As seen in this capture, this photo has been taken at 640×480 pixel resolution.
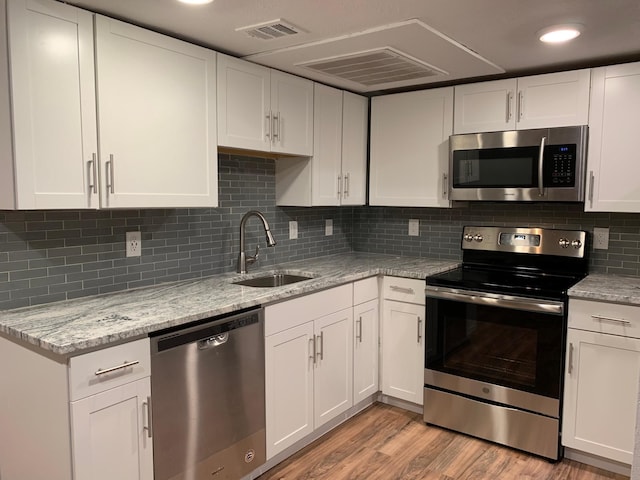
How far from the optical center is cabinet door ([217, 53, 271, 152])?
2.47 m

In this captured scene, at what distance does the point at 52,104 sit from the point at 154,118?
42 cm

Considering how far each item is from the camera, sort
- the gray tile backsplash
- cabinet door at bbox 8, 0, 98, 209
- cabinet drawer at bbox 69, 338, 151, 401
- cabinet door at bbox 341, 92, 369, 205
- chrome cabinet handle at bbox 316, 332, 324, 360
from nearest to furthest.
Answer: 1. cabinet drawer at bbox 69, 338, 151, 401
2. cabinet door at bbox 8, 0, 98, 209
3. the gray tile backsplash
4. chrome cabinet handle at bbox 316, 332, 324, 360
5. cabinet door at bbox 341, 92, 369, 205

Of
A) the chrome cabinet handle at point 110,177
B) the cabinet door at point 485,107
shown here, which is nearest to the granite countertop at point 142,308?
the chrome cabinet handle at point 110,177

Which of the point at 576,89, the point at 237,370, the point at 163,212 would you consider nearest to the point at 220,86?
the point at 163,212

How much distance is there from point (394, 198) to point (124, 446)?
7.60ft

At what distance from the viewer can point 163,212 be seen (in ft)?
8.48

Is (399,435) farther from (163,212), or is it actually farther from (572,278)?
(163,212)

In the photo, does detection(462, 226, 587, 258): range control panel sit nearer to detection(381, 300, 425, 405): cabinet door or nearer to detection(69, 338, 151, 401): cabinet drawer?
detection(381, 300, 425, 405): cabinet door

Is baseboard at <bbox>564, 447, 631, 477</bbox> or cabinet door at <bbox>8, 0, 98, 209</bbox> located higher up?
cabinet door at <bbox>8, 0, 98, 209</bbox>

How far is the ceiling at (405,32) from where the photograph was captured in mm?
1939

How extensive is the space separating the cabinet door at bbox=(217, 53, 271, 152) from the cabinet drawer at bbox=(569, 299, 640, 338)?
1808 millimetres

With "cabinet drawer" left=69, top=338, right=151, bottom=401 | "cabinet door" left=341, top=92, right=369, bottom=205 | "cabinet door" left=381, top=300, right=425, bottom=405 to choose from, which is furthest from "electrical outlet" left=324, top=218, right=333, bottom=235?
"cabinet drawer" left=69, top=338, right=151, bottom=401

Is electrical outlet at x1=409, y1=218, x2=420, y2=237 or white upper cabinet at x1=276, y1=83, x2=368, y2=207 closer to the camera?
white upper cabinet at x1=276, y1=83, x2=368, y2=207

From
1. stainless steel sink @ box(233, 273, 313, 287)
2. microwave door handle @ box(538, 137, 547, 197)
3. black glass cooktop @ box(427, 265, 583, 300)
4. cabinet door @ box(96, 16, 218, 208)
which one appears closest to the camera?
cabinet door @ box(96, 16, 218, 208)
